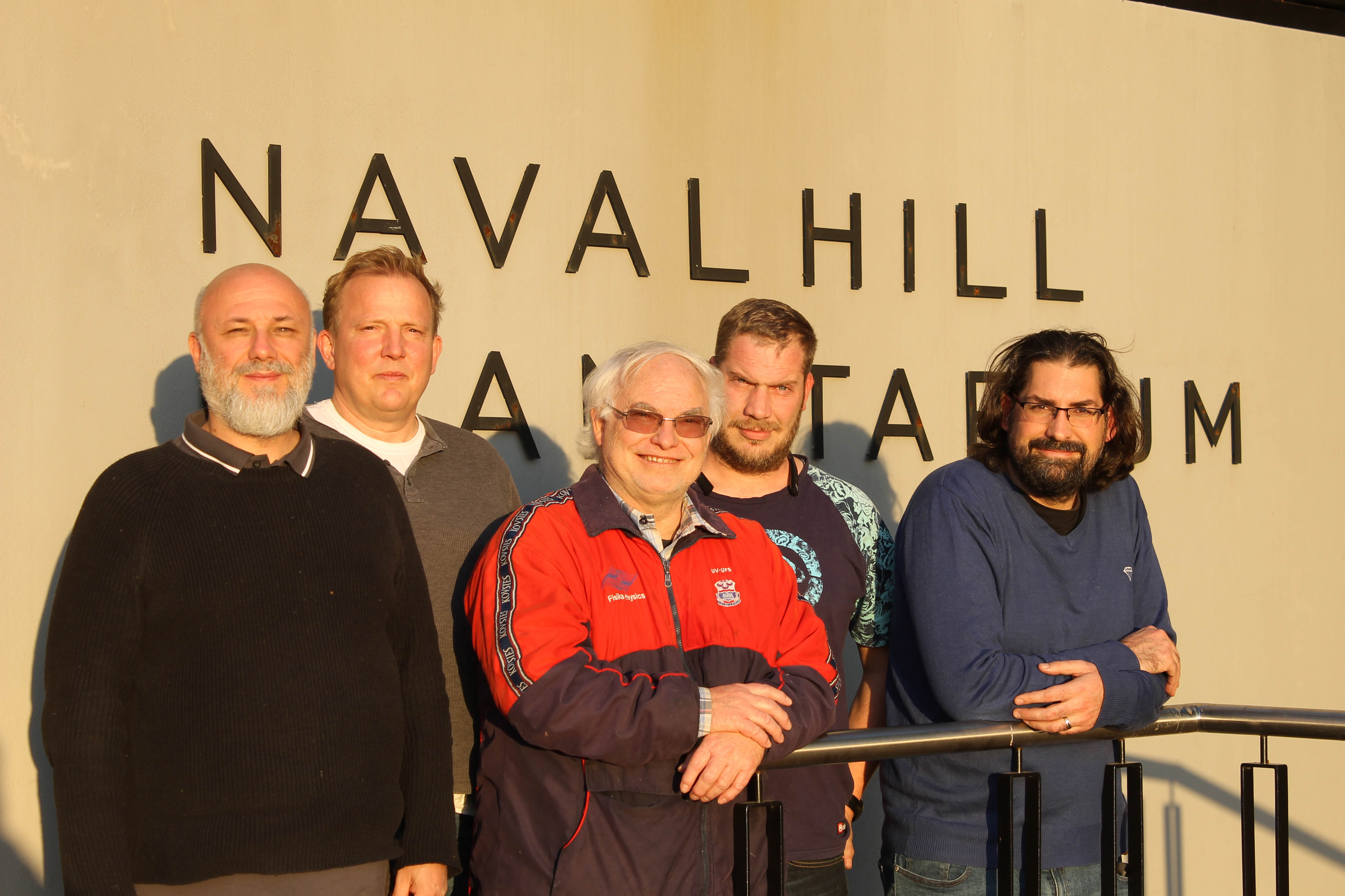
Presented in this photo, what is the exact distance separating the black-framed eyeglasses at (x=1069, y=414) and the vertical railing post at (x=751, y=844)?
1079 mm

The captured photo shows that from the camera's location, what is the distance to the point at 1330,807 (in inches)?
176

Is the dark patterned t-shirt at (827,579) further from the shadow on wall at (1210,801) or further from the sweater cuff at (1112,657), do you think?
the shadow on wall at (1210,801)

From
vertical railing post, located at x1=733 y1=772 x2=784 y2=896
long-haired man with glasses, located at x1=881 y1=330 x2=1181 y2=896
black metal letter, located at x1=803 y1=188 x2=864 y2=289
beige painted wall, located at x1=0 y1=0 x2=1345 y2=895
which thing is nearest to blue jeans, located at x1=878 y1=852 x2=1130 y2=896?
long-haired man with glasses, located at x1=881 y1=330 x2=1181 y2=896

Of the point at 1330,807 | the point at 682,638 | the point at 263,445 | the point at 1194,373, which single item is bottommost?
the point at 1330,807

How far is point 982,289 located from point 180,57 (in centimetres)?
270

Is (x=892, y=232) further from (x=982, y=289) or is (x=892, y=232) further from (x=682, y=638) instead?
(x=682, y=638)

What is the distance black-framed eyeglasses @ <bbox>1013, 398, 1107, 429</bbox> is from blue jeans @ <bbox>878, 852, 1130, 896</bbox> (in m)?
0.94

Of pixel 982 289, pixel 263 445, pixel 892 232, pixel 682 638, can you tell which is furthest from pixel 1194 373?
pixel 263 445

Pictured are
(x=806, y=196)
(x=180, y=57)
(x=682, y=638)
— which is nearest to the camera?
(x=682, y=638)

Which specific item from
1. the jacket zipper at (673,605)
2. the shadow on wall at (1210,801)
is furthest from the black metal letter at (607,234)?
the shadow on wall at (1210,801)

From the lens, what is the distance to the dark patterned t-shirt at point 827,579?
2.40 metres

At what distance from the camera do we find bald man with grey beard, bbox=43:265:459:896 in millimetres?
1824

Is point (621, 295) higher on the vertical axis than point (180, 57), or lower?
lower

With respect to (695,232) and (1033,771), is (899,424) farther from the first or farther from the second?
(1033,771)
